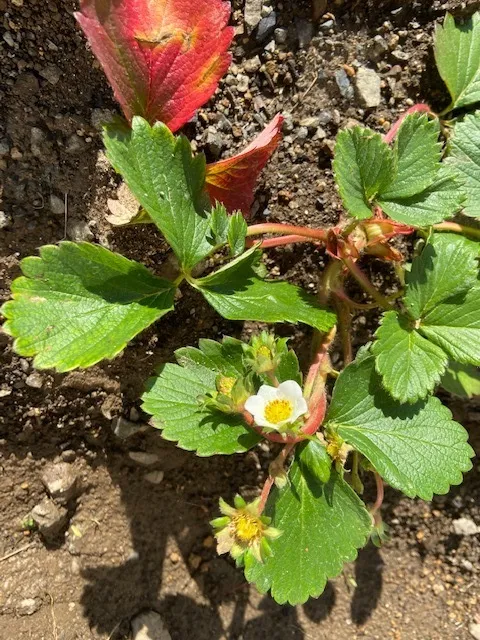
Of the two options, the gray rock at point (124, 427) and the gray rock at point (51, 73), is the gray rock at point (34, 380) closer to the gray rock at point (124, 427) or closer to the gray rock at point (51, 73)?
the gray rock at point (124, 427)

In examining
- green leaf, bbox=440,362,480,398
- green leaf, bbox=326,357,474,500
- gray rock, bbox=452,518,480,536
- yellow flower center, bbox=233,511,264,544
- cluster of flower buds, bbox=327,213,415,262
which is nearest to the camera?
yellow flower center, bbox=233,511,264,544

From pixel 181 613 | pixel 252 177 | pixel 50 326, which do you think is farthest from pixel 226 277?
pixel 181 613

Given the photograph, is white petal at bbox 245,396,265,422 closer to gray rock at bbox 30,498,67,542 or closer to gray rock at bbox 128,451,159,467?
gray rock at bbox 128,451,159,467

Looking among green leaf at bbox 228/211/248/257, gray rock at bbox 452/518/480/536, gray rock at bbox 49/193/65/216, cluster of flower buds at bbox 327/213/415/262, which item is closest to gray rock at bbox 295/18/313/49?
cluster of flower buds at bbox 327/213/415/262

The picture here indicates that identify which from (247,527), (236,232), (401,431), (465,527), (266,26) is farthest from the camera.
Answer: (465,527)

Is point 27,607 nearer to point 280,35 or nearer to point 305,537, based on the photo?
point 305,537

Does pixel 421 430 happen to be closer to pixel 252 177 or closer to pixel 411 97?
pixel 252 177

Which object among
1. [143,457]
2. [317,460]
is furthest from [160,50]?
[143,457]

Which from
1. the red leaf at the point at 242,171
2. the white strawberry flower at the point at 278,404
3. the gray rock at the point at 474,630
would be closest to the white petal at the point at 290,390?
the white strawberry flower at the point at 278,404
